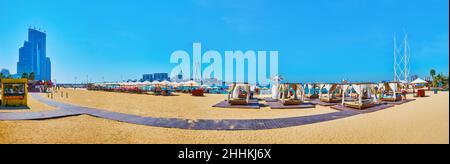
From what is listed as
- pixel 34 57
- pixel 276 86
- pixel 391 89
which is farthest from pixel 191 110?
pixel 34 57

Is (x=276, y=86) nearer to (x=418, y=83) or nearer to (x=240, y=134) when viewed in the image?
(x=240, y=134)

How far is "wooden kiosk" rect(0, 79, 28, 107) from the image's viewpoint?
40.4ft

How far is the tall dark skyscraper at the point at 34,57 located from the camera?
13162cm

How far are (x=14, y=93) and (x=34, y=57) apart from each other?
174609 millimetres

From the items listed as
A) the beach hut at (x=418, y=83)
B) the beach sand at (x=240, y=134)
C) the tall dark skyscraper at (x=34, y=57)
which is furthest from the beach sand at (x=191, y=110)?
the tall dark skyscraper at (x=34, y=57)

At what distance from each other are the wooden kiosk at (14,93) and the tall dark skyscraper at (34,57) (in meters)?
144

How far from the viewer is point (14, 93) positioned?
41.1 feet

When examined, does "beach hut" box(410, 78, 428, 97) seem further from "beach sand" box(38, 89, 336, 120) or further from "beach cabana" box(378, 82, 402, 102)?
"beach sand" box(38, 89, 336, 120)

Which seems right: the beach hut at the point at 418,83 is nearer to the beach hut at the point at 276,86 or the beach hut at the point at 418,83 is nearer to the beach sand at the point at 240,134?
the beach hut at the point at 276,86

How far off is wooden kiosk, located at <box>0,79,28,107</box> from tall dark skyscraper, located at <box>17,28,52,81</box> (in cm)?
14439

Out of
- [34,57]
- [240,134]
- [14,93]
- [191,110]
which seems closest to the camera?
[240,134]
